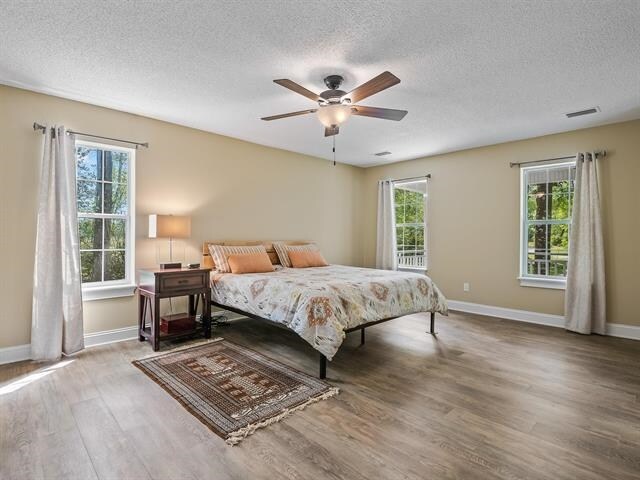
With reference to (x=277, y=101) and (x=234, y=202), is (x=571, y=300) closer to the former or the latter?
(x=277, y=101)

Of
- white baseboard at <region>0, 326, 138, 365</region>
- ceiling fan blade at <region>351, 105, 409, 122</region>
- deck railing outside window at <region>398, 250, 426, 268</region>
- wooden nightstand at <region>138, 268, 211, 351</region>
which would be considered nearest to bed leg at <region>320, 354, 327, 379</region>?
wooden nightstand at <region>138, 268, 211, 351</region>

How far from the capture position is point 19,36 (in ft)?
7.89

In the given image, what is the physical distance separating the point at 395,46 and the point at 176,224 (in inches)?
112

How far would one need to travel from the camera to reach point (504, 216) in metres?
5.08

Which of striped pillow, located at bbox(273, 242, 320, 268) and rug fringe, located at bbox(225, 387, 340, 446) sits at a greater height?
striped pillow, located at bbox(273, 242, 320, 268)

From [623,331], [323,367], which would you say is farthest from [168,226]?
[623,331]

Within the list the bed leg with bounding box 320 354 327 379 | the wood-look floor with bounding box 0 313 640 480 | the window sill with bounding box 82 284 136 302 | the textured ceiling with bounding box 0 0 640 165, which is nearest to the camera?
the wood-look floor with bounding box 0 313 640 480

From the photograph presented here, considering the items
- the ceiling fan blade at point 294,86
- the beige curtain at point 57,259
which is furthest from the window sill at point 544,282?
the beige curtain at point 57,259

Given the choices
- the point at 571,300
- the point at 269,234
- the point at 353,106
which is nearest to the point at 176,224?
the point at 269,234

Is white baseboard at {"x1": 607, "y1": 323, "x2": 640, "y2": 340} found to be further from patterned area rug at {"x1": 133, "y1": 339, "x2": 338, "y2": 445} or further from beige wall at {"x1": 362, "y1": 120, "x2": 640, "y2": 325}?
patterned area rug at {"x1": 133, "y1": 339, "x2": 338, "y2": 445}

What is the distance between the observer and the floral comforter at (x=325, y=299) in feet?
9.39

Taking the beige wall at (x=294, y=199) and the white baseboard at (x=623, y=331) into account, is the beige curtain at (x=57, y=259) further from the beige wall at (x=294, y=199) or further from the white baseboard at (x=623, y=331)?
the white baseboard at (x=623, y=331)

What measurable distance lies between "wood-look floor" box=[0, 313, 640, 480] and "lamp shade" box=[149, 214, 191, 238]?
1249 mm

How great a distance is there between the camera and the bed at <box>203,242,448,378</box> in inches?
113
